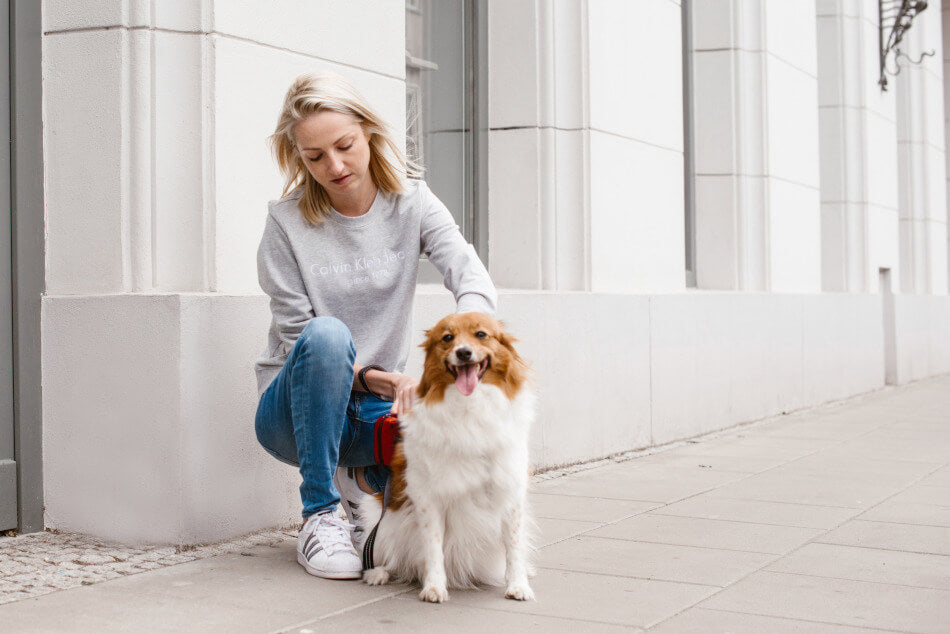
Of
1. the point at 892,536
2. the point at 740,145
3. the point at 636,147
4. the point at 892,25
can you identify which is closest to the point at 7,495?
the point at 892,536

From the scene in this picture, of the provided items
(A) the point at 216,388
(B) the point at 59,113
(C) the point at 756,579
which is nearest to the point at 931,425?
(C) the point at 756,579

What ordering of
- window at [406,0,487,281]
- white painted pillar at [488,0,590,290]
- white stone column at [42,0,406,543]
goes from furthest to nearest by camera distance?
white painted pillar at [488,0,590,290] < window at [406,0,487,281] < white stone column at [42,0,406,543]

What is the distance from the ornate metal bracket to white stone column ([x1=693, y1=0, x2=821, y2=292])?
11.3ft

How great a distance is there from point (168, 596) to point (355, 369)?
947 millimetres

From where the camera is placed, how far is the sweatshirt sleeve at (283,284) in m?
4.10

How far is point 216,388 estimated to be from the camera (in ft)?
15.0

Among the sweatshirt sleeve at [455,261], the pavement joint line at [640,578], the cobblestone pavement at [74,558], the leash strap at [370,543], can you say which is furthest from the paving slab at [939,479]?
the cobblestone pavement at [74,558]

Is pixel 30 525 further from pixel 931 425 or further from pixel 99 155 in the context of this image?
pixel 931 425

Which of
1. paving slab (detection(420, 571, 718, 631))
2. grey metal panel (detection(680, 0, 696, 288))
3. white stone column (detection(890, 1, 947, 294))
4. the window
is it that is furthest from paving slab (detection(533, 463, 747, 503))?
white stone column (detection(890, 1, 947, 294))

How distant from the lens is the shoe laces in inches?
159

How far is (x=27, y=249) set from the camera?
15.4ft

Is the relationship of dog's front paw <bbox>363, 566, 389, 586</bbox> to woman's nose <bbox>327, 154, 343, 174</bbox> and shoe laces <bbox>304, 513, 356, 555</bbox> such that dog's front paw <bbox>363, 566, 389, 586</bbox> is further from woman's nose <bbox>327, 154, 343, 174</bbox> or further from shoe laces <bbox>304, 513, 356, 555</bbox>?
woman's nose <bbox>327, 154, 343, 174</bbox>

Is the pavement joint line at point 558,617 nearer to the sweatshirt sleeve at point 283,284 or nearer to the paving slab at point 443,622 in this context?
the paving slab at point 443,622

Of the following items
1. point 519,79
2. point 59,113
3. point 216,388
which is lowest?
point 216,388
